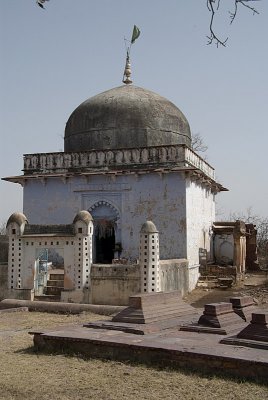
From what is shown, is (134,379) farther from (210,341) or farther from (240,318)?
(240,318)

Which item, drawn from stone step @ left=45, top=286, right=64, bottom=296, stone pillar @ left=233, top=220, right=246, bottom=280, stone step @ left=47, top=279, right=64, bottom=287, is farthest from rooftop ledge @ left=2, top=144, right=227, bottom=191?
stone step @ left=45, top=286, right=64, bottom=296

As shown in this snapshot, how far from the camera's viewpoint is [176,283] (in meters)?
15.4

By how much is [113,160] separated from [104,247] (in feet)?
11.1

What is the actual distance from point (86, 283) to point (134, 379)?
26.2ft

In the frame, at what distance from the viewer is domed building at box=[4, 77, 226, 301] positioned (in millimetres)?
17156

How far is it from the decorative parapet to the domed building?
3cm

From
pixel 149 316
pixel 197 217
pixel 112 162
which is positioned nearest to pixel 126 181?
pixel 112 162

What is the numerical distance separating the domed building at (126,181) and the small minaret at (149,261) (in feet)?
7.53

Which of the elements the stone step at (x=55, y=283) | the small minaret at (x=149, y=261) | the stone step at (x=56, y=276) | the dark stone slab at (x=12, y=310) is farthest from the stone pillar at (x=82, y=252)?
the stone step at (x=56, y=276)

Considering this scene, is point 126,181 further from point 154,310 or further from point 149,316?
point 149,316

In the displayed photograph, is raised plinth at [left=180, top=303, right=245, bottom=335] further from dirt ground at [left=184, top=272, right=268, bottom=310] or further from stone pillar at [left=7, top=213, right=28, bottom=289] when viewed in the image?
stone pillar at [left=7, top=213, right=28, bottom=289]

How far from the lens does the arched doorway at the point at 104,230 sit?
18.1 m

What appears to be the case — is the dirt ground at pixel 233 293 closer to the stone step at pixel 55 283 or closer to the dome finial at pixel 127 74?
the stone step at pixel 55 283

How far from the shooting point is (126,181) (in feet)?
58.2
